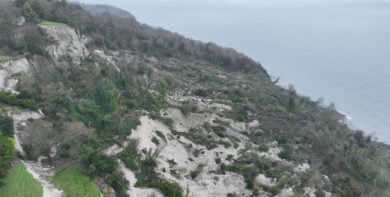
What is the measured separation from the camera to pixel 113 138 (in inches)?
1432

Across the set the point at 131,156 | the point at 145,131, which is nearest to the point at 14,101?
the point at 131,156

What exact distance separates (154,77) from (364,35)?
111777 mm

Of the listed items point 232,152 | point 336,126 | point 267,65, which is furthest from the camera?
point 267,65

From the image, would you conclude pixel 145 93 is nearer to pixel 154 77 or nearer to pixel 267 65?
pixel 154 77

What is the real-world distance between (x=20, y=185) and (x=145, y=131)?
16.3 m

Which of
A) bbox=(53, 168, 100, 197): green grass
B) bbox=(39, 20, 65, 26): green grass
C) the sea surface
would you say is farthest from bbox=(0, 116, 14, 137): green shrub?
the sea surface

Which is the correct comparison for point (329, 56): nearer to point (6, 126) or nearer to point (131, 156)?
point (131, 156)

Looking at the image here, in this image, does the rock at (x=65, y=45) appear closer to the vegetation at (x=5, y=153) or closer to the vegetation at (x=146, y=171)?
the vegetation at (x=146, y=171)

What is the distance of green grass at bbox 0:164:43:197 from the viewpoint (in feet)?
84.3

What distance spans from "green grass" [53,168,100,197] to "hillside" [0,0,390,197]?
68 millimetres

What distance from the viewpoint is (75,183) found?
93.7 ft

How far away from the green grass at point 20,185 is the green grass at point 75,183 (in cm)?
169

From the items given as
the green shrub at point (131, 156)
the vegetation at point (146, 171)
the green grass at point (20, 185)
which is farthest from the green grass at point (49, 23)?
the green grass at point (20, 185)

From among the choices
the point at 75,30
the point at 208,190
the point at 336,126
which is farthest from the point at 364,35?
the point at 208,190
